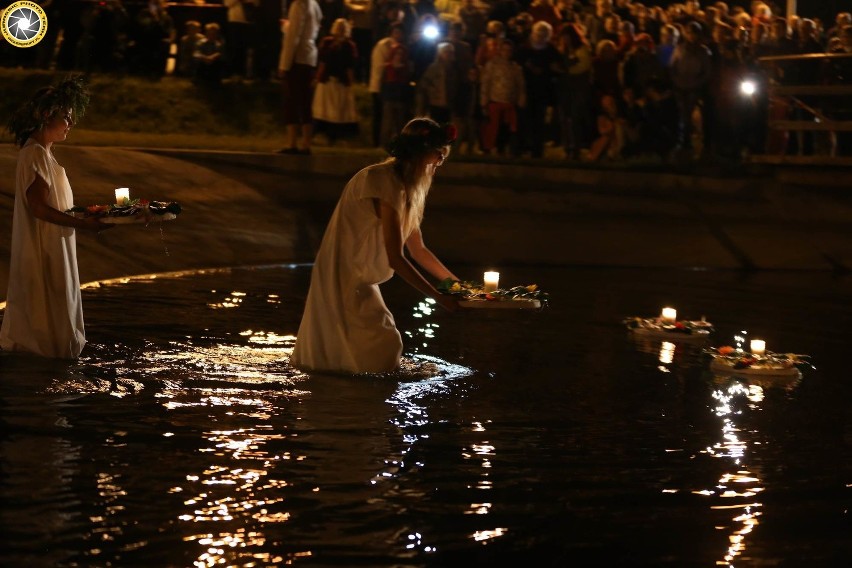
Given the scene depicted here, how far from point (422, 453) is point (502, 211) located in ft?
40.1

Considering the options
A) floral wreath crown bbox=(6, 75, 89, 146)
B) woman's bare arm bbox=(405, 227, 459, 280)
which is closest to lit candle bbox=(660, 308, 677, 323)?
woman's bare arm bbox=(405, 227, 459, 280)

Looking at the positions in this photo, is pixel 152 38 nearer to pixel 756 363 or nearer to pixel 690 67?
pixel 690 67

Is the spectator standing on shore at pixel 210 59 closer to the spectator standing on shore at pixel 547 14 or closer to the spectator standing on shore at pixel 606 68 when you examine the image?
the spectator standing on shore at pixel 547 14

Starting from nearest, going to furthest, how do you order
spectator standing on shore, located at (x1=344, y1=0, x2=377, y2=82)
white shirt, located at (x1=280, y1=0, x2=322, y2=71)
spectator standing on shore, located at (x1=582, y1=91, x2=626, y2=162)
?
white shirt, located at (x1=280, y1=0, x2=322, y2=71) < spectator standing on shore, located at (x1=582, y1=91, x2=626, y2=162) < spectator standing on shore, located at (x1=344, y1=0, x2=377, y2=82)

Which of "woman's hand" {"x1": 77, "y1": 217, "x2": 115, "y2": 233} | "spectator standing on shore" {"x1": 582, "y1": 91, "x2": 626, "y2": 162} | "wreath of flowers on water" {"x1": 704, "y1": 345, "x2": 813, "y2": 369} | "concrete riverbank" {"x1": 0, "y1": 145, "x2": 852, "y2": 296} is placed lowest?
"wreath of flowers on water" {"x1": 704, "y1": 345, "x2": 813, "y2": 369}

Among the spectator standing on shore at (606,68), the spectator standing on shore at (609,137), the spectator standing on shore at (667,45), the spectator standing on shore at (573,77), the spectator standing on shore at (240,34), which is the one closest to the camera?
the spectator standing on shore at (606,68)

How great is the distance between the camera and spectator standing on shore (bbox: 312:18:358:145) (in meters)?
21.3

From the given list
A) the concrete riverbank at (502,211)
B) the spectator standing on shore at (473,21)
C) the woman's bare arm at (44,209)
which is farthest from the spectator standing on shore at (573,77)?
the woman's bare arm at (44,209)

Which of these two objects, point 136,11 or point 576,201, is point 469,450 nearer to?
point 576,201

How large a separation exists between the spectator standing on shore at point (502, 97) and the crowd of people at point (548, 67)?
20 millimetres

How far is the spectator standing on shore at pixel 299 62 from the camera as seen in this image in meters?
19.3

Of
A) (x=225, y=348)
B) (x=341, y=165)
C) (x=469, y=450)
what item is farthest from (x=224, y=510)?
(x=341, y=165)

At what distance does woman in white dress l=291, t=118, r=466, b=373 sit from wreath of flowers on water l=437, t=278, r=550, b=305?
3.6 inches

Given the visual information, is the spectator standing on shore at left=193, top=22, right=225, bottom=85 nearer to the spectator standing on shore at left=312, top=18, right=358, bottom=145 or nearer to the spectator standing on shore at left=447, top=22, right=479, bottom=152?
the spectator standing on shore at left=312, top=18, right=358, bottom=145
